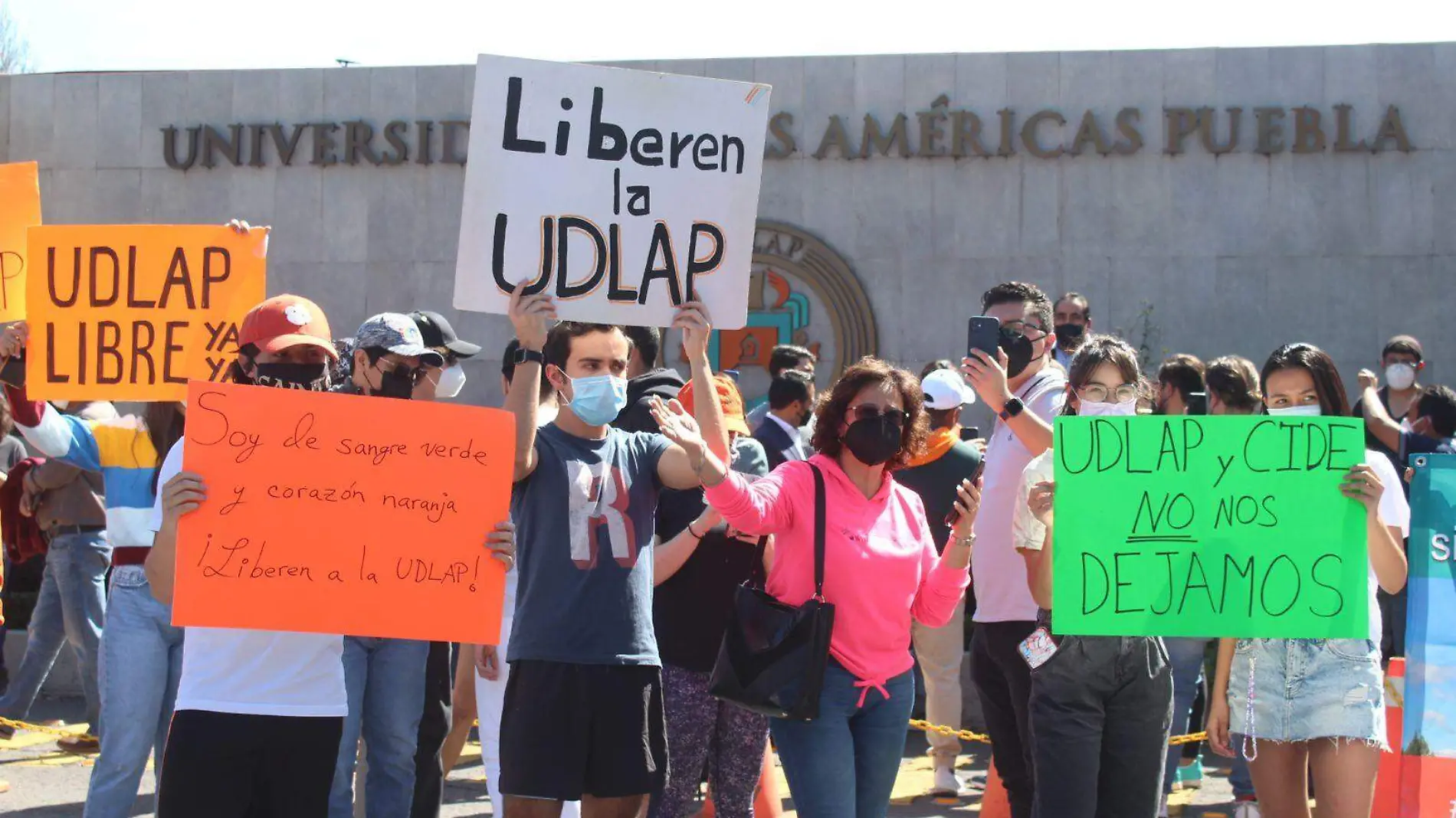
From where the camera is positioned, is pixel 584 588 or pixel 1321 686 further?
pixel 1321 686

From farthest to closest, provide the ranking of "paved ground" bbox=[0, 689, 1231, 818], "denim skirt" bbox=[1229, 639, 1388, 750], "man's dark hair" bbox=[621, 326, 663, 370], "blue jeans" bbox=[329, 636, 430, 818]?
"paved ground" bbox=[0, 689, 1231, 818]
"man's dark hair" bbox=[621, 326, 663, 370]
"blue jeans" bbox=[329, 636, 430, 818]
"denim skirt" bbox=[1229, 639, 1388, 750]

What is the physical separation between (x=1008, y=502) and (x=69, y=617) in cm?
598

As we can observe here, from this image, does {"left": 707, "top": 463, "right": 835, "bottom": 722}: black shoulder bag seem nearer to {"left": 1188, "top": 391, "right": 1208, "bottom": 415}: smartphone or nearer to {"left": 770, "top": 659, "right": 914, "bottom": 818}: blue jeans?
{"left": 770, "top": 659, "right": 914, "bottom": 818}: blue jeans

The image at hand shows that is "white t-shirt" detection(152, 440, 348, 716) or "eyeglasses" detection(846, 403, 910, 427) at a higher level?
"eyeglasses" detection(846, 403, 910, 427)

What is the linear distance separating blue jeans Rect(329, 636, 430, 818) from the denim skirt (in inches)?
111

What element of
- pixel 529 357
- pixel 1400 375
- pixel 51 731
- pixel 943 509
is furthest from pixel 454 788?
pixel 1400 375

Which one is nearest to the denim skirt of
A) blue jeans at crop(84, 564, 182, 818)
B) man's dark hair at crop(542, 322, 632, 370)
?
man's dark hair at crop(542, 322, 632, 370)

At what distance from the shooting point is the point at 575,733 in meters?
4.66

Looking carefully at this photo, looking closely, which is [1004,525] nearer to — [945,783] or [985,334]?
[985,334]

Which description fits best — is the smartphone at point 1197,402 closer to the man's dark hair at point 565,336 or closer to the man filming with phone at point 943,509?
the man filming with phone at point 943,509

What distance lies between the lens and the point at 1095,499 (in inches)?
187

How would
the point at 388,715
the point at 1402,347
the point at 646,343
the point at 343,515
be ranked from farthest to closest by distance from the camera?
the point at 1402,347, the point at 646,343, the point at 388,715, the point at 343,515

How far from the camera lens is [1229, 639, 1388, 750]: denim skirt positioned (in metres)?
4.85

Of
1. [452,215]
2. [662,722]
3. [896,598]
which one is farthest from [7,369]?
[452,215]
